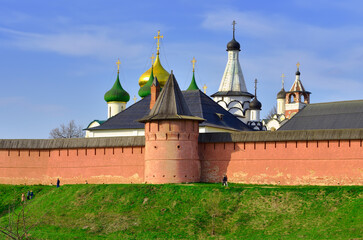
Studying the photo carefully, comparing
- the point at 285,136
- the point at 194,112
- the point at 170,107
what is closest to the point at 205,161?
the point at 170,107

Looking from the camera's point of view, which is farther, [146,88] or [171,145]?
[146,88]

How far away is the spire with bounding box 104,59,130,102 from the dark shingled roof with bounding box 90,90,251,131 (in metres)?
9.42

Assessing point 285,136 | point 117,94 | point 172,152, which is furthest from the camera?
point 117,94

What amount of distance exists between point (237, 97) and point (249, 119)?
6.23 feet

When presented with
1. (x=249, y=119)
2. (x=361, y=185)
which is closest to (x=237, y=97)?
(x=249, y=119)

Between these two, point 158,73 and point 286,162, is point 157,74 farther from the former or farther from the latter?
point 286,162

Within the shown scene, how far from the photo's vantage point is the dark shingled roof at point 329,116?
33.4 meters

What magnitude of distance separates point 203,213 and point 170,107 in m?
5.52

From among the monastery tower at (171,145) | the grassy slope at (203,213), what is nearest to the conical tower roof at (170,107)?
the monastery tower at (171,145)

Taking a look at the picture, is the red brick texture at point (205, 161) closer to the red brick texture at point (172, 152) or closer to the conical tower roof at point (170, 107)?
the red brick texture at point (172, 152)

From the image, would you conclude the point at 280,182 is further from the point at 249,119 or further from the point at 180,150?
the point at 249,119

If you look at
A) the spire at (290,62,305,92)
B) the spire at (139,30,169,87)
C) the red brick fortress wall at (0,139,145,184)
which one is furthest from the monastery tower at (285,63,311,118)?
the red brick fortress wall at (0,139,145,184)

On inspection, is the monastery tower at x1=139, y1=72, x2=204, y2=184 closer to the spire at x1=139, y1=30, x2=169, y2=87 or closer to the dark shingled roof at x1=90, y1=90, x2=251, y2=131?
the dark shingled roof at x1=90, y1=90, x2=251, y2=131

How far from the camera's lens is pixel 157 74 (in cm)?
4534
